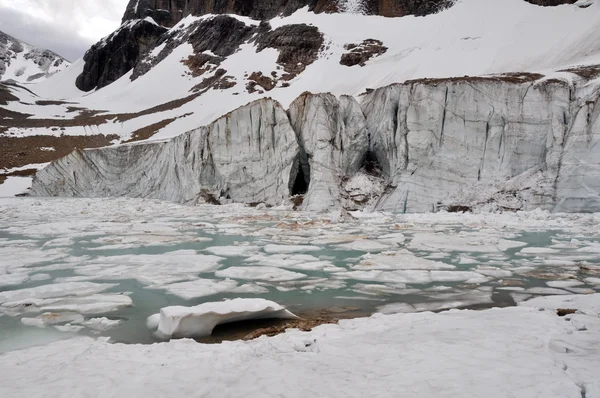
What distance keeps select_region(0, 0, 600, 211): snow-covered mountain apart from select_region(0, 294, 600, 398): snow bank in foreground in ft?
38.0

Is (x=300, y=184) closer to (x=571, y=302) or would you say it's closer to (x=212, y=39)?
(x=571, y=302)

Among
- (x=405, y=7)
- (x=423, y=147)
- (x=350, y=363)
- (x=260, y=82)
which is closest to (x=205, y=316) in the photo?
(x=350, y=363)

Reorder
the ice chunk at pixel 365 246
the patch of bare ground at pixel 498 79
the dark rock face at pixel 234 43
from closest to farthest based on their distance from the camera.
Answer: the ice chunk at pixel 365 246, the patch of bare ground at pixel 498 79, the dark rock face at pixel 234 43

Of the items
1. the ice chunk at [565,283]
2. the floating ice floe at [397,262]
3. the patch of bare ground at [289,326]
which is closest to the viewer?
the patch of bare ground at [289,326]

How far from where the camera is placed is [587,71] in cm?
1402

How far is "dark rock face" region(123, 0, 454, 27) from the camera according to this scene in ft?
139

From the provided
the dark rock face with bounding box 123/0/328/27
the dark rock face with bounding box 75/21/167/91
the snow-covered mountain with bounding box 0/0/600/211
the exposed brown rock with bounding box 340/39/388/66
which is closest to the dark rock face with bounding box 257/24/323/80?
the snow-covered mountain with bounding box 0/0/600/211

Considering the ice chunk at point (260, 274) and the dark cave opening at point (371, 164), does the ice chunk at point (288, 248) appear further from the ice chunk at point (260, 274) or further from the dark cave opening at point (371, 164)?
the dark cave opening at point (371, 164)

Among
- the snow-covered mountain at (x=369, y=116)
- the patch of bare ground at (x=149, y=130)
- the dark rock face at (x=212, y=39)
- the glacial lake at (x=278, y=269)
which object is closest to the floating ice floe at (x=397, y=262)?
the glacial lake at (x=278, y=269)

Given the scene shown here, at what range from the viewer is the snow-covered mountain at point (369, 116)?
1365cm

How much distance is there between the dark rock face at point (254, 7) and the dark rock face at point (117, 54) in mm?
4618

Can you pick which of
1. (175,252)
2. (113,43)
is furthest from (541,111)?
(113,43)

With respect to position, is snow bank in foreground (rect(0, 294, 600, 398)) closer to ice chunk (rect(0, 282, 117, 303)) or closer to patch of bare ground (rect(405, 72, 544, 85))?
ice chunk (rect(0, 282, 117, 303))

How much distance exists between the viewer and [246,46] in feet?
169
